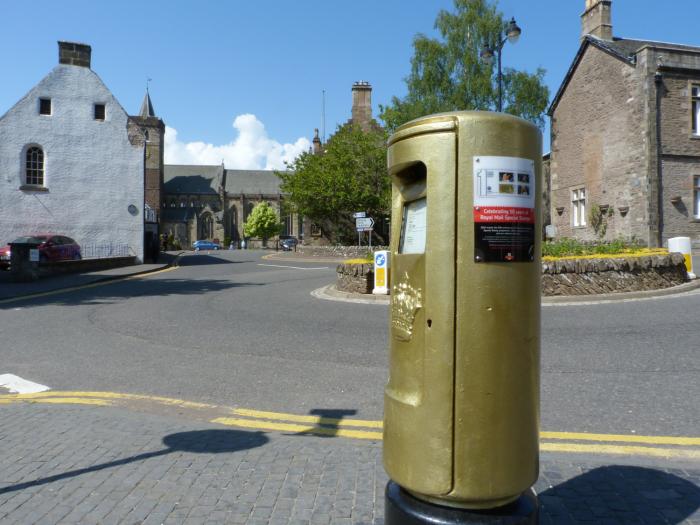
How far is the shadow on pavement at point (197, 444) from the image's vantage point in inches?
130

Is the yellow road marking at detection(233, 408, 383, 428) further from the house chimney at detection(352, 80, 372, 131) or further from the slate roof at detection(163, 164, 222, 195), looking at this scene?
the slate roof at detection(163, 164, 222, 195)

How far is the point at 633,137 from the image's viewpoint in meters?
25.6

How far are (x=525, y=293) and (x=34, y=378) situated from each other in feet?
18.6

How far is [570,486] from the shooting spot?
121 inches

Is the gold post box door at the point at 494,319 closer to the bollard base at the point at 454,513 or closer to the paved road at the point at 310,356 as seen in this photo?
the bollard base at the point at 454,513

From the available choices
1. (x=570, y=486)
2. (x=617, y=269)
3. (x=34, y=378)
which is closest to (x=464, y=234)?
(x=570, y=486)

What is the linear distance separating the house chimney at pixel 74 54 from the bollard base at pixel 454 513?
104 ft

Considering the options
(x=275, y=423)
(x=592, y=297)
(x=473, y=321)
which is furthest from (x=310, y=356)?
(x=592, y=297)

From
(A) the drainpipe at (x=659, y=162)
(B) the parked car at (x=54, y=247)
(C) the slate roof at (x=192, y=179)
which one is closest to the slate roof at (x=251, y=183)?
(C) the slate roof at (x=192, y=179)

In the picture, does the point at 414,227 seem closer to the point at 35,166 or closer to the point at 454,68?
the point at 35,166

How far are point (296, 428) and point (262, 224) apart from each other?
92.2m

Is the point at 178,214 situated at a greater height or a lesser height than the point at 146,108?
lesser

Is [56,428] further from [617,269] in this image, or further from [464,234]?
[617,269]

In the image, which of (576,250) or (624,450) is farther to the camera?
(576,250)
